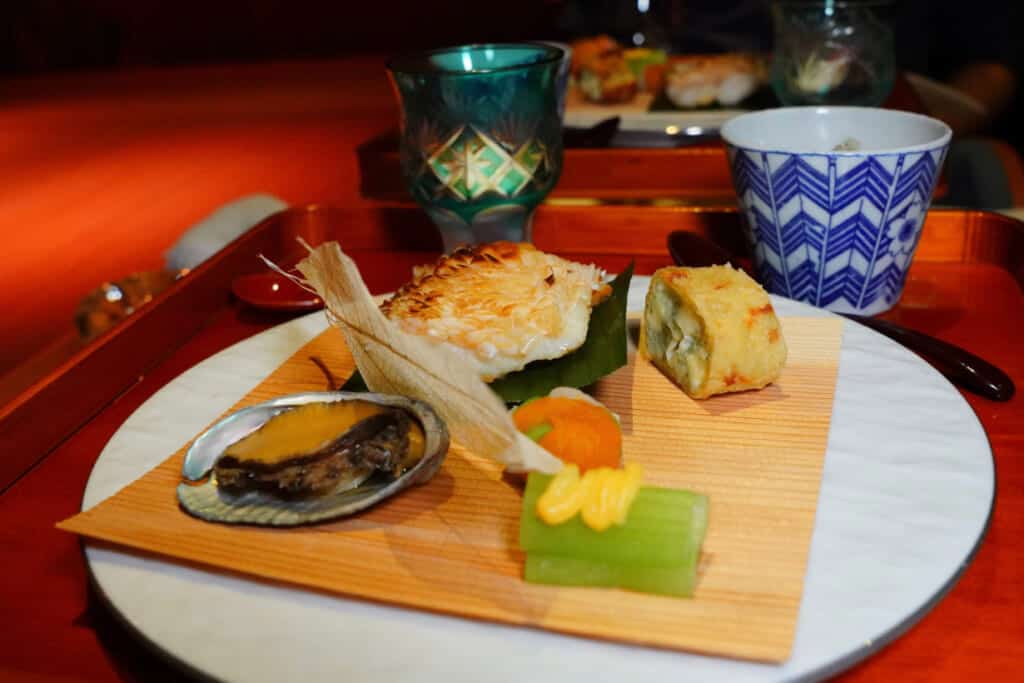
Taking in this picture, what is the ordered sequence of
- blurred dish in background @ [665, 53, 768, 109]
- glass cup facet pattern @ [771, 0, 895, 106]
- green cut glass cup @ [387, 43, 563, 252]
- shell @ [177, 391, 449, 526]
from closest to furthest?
shell @ [177, 391, 449, 526]
green cut glass cup @ [387, 43, 563, 252]
glass cup facet pattern @ [771, 0, 895, 106]
blurred dish in background @ [665, 53, 768, 109]

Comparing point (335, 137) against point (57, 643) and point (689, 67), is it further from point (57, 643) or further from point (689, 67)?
point (57, 643)

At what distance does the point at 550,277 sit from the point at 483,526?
35 cm

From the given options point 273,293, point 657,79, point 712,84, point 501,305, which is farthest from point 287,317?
point 657,79

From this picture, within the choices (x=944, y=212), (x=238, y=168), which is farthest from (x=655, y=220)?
(x=238, y=168)

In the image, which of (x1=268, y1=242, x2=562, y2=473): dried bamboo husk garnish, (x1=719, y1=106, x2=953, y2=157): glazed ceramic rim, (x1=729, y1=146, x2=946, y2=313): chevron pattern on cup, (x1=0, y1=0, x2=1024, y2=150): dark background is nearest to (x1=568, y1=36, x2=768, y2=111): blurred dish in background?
(x1=719, y1=106, x2=953, y2=157): glazed ceramic rim

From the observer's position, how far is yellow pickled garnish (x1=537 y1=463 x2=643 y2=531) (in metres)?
0.69

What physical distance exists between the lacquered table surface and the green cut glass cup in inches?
7.0

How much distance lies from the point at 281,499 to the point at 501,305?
0.32 metres

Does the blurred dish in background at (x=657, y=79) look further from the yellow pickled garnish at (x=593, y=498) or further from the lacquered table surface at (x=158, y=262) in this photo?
the yellow pickled garnish at (x=593, y=498)

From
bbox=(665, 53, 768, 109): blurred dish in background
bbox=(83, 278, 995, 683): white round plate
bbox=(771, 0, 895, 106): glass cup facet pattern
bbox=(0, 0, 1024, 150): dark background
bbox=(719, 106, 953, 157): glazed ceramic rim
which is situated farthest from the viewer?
bbox=(0, 0, 1024, 150): dark background

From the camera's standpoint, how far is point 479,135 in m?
1.34

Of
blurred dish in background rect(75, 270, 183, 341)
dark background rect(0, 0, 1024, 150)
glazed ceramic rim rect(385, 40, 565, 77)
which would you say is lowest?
blurred dish in background rect(75, 270, 183, 341)

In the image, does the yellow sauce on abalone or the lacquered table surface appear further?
the yellow sauce on abalone

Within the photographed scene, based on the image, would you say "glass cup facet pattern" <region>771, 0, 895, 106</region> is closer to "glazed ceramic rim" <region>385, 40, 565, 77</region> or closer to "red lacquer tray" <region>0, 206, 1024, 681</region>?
"red lacquer tray" <region>0, 206, 1024, 681</region>
